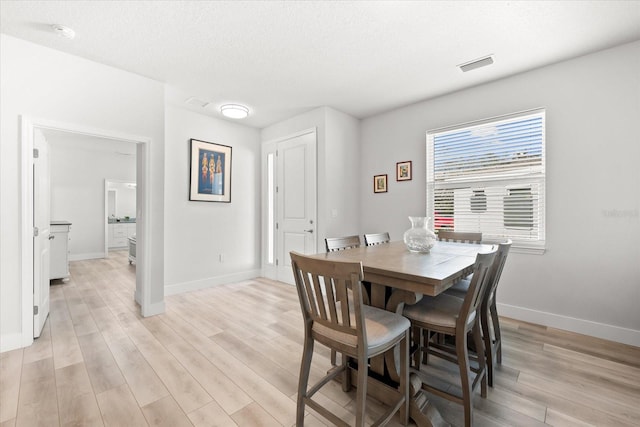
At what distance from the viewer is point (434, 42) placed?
244 cm

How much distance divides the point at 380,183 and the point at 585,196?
2239 mm

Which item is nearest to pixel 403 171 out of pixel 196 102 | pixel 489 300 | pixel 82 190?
pixel 489 300

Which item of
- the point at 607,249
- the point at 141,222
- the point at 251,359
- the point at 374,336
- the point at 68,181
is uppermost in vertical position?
the point at 68,181

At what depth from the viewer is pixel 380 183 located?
4152 mm

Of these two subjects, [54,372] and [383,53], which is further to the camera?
[383,53]

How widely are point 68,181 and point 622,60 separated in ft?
31.8

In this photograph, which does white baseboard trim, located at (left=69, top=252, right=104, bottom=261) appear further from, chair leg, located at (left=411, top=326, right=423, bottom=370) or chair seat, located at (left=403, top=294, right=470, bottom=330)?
chair seat, located at (left=403, top=294, right=470, bottom=330)

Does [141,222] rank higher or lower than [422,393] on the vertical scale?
higher

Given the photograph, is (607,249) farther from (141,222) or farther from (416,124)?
(141,222)

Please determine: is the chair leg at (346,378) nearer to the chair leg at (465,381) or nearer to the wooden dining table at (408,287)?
the wooden dining table at (408,287)

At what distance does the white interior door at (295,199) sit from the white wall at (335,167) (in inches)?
5.5

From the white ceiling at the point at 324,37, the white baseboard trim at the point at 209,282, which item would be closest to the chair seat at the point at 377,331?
the white ceiling at the point at 324,37

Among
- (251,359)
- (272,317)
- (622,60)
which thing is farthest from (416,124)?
(251,359)

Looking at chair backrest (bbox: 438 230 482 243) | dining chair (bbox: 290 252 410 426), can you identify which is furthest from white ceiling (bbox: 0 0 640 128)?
dining chair (bbox: 290 252 410 426)
